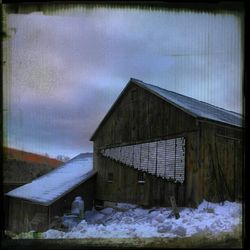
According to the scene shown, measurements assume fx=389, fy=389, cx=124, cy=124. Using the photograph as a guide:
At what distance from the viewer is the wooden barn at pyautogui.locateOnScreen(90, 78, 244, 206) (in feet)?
19.3

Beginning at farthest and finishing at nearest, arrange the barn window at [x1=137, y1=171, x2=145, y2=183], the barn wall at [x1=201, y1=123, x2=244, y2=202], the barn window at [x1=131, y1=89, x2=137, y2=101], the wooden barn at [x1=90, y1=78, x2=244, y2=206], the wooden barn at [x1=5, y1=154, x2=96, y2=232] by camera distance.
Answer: the barn window at [x1=137, y1=171, x2=145, y2=183] < the barn window at [x1=131, y1=89, x2=137, y2=101] < the wooden barn at [x1=90, y1=78, x2=244, y2=206] < the wooden barn at [x1=5, y1=154, x2=96, y2=232] < the barn wall at [x1=201, y1=123, x2=244, y2=202]

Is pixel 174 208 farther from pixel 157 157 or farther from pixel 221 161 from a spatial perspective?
pixel 157 157

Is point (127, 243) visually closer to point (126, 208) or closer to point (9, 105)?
point (126, 208)

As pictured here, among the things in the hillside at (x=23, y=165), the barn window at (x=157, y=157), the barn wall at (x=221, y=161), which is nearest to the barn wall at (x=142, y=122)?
the barn window at (x=157, y=157)

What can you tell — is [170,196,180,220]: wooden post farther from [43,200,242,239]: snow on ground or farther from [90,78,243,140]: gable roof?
[90,78,243,140]: gable roof

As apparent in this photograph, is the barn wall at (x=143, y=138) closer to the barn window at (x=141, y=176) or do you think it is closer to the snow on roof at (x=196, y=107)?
the barn window at (x=141, y=176)

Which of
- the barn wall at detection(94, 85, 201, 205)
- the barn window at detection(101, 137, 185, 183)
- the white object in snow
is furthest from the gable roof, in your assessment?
the white object in snow

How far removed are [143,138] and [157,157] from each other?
2.13ft

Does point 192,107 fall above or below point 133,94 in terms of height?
below

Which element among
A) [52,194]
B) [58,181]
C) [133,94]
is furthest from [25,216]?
[133,94]

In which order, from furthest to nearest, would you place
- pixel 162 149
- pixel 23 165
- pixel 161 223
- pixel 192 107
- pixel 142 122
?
pixel 162 149
pixel 142 122
pixel 192 107
pixel 23 165
pixel 161 223

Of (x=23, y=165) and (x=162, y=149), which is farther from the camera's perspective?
(x=162, y=149)

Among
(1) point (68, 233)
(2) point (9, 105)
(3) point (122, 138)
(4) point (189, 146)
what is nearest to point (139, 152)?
(3) point (122, 138)

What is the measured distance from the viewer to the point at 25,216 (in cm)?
617
